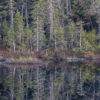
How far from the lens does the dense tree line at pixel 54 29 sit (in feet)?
137

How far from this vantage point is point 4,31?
148 feet

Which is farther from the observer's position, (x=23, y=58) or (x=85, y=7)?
(x=85, y=7)

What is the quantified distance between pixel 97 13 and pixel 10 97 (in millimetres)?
35742

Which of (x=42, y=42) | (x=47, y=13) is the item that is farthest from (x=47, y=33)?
(x=42, y=42)

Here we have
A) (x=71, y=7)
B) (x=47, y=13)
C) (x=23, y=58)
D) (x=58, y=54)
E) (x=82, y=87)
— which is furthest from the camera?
(x=71, y=7)

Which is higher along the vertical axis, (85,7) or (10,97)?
(85,7)

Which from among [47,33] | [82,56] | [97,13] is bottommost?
[82,56]

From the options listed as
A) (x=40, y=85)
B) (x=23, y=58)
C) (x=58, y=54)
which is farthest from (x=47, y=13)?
(x=40, y=85)

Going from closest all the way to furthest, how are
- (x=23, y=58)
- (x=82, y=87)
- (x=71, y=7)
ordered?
1. (x=82, y=87)
2. (x=23, y=58)
3. (x=71, y=7)

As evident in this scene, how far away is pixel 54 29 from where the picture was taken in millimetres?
43000

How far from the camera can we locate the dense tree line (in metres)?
41.8

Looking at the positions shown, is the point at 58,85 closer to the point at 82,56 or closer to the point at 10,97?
the point at 10,97

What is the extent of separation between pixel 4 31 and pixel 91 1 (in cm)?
1704

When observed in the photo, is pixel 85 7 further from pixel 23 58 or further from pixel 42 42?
pixel 23 58
